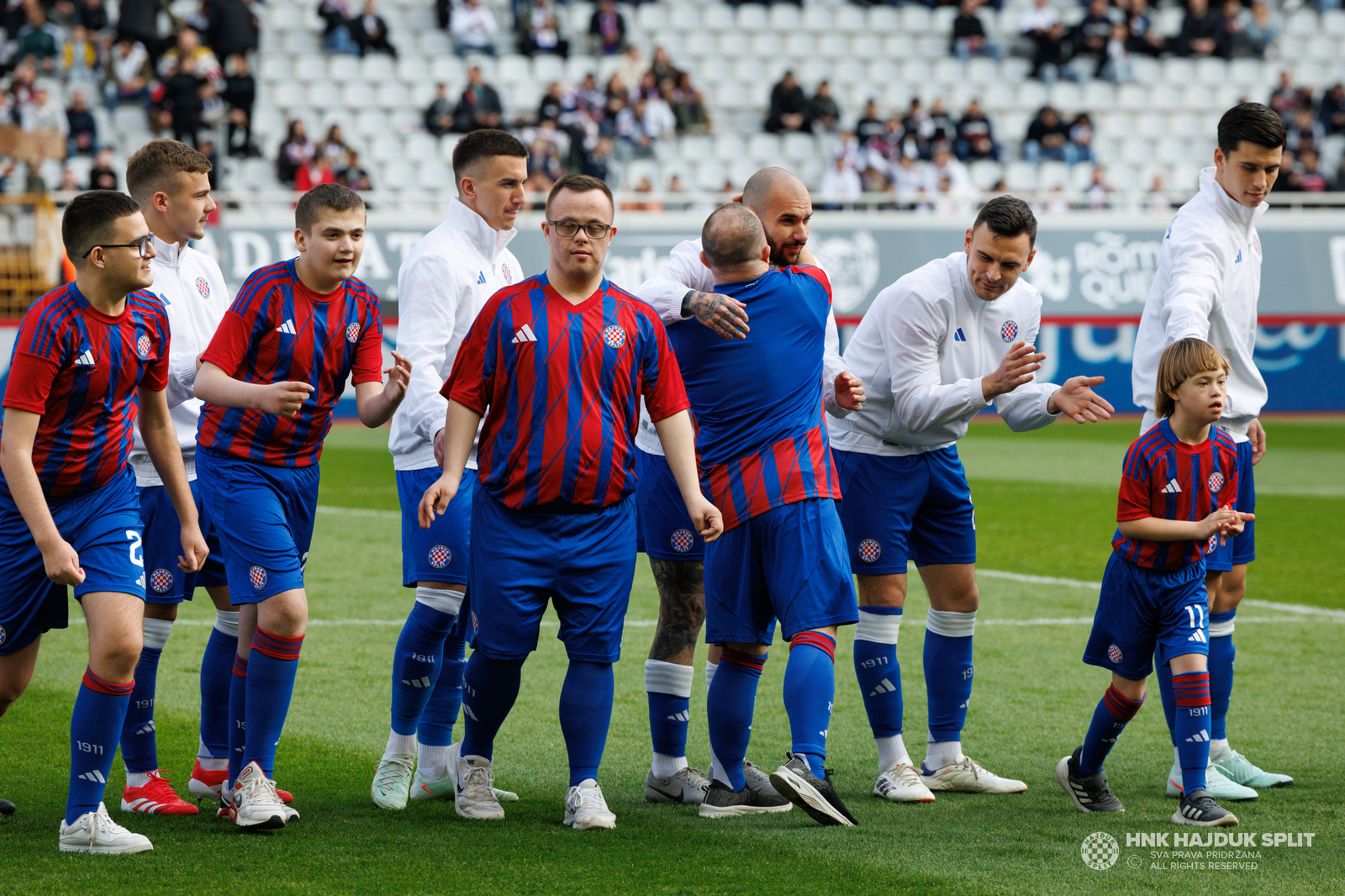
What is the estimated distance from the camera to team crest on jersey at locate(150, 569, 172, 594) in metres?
5.03

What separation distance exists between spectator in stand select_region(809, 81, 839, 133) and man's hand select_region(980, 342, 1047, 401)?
66.2 ft

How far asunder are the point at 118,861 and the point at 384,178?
19299 mm

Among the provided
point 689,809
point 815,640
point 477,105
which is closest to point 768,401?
point 815,640

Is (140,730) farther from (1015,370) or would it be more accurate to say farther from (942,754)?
(1015,370)

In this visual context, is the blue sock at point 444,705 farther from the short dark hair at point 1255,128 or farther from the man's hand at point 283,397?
the short dark hair at point 1255,128

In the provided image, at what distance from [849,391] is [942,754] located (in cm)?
143

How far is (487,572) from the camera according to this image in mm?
4484

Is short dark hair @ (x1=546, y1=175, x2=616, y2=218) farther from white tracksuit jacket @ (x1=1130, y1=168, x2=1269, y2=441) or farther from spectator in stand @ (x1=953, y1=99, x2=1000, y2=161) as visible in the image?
spectator in stand @ (x1=953, y1=99, x2=1000, y2=161)

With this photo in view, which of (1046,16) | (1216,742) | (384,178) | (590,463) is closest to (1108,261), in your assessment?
(1046,16)

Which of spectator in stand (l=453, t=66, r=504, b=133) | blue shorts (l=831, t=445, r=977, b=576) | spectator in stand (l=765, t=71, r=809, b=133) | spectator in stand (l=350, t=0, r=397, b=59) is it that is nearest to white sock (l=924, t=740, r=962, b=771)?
blue shorts (l=831, t=445, r=977, b=576)

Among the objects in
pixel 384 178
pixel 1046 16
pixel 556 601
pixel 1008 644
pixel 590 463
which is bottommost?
pixel 1008 644

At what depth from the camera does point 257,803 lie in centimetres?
444

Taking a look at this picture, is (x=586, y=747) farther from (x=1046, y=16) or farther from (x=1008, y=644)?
(x=1046, y=16)

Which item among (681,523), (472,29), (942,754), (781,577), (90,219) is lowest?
(942,754)
